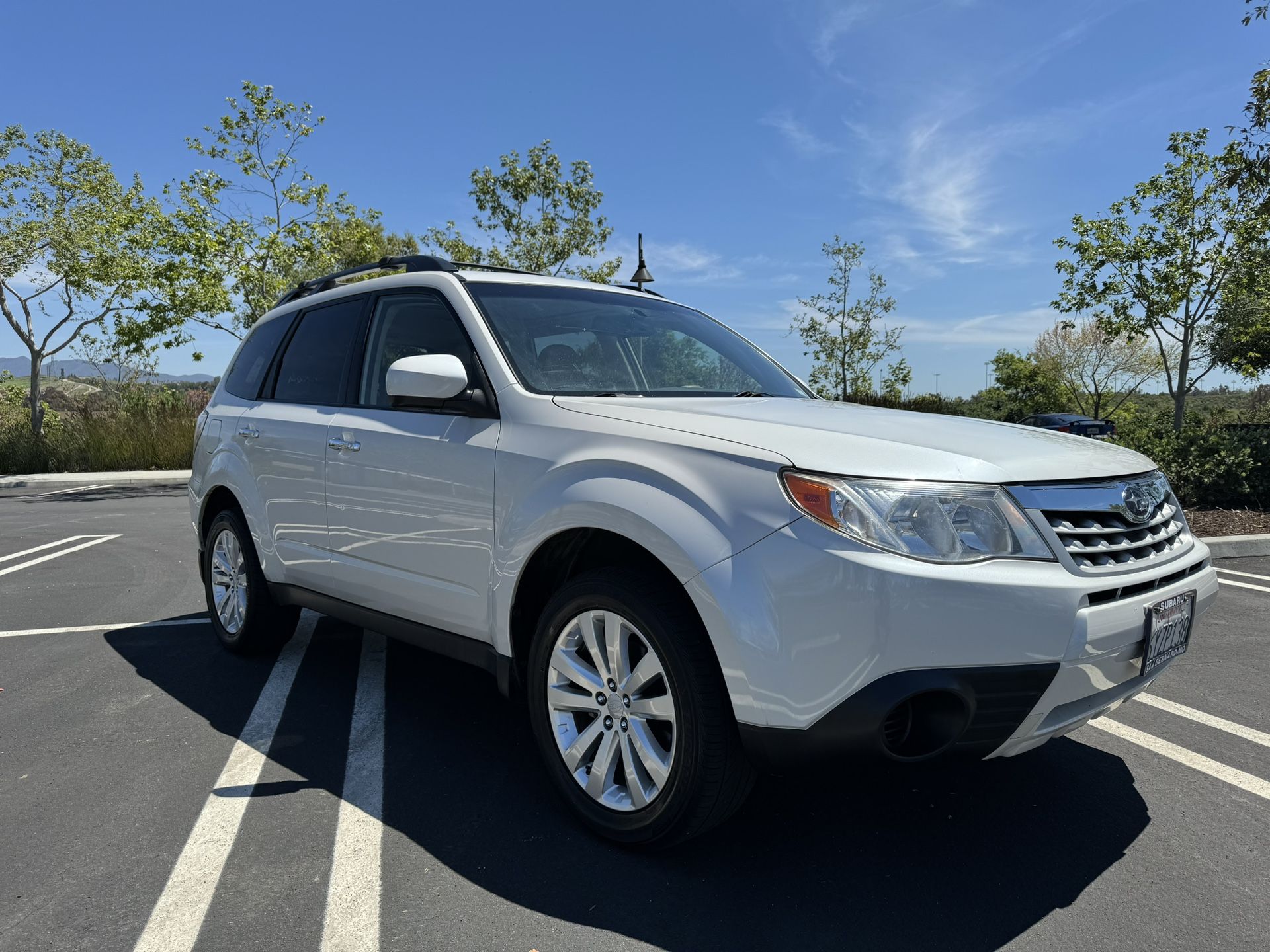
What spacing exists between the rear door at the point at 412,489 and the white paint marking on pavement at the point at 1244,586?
6.39 meters

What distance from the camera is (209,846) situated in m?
2.74

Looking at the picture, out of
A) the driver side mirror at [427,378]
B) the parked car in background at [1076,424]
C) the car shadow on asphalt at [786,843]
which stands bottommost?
the car shadow on asphalt at [786,843]

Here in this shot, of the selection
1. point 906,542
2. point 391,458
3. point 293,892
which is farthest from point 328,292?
point 906,542

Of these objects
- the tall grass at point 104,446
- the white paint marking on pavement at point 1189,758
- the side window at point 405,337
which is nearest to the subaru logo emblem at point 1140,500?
the white paint marking on pavement at point 1189,758

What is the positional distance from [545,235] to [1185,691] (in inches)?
902

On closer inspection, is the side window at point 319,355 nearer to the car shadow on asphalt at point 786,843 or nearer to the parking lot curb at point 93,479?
the car shadow on asphalt at point 786,843

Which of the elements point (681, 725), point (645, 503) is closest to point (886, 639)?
point (681, 725)

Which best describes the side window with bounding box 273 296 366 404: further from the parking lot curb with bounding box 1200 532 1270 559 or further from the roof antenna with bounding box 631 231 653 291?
the roof antenna with bounding box 631 231 653 291

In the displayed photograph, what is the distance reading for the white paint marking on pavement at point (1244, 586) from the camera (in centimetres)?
673

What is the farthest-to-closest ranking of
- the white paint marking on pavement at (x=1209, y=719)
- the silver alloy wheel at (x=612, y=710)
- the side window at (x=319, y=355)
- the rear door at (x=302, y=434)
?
the side window at (x=319, y=355)
the rear door at (x=302, y=434)
the white paint marking on pavement at (x=1209, y=719)
the silver alloy wheel at (x=612, y=710)

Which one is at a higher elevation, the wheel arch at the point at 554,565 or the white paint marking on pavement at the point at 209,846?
the wheel arch at the point at 554,565

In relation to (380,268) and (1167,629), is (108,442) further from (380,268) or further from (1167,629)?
(1167,629)

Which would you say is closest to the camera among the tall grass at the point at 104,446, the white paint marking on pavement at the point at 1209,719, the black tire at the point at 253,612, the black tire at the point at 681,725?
the black tire at the point at 681,725

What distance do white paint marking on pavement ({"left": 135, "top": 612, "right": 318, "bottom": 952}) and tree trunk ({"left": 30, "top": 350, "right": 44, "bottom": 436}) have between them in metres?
20.1
